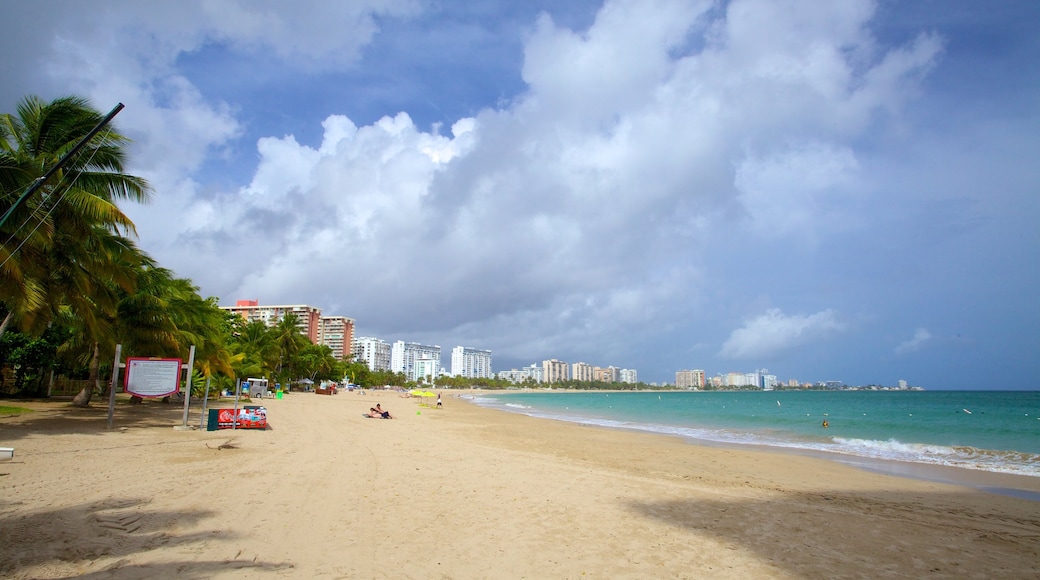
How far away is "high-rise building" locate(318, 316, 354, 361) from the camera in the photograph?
150 meters

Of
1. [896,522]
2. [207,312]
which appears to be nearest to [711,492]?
[896,522]

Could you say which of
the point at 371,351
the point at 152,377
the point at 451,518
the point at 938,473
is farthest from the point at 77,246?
the point at 371,351

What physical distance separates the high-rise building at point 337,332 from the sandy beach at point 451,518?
142 metres

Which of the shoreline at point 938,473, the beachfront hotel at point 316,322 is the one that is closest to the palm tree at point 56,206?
the shoreline at point 938,473

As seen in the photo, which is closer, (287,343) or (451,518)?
(451,518)

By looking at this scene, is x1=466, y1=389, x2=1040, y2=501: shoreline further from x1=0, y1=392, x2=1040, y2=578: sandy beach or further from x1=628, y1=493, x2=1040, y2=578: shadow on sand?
x1=628, y1=493, x2=1040, y2=578: shadow on sand

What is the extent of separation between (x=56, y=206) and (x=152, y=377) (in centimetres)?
512

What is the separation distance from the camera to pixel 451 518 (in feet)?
23.0

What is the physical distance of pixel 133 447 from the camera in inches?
453

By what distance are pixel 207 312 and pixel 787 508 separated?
2325cm

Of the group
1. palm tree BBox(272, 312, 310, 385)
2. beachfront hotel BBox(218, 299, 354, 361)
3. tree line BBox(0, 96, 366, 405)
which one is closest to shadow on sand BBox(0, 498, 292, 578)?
A: tree line BBox(0, 96, 366, 405)

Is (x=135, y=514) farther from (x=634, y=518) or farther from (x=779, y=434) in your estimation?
(x=779, y=434)

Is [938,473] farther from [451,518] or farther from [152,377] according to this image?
[152,377]

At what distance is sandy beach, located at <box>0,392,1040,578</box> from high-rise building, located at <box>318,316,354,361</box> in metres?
142
